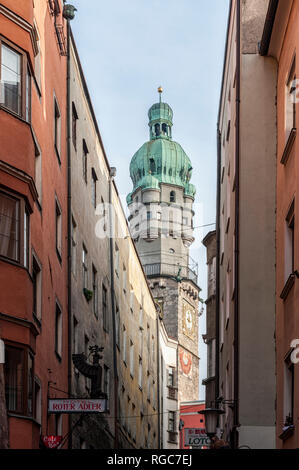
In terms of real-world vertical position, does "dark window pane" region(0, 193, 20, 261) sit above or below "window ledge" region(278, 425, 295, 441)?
above

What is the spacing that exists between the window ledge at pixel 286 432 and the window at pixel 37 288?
610 centimetres

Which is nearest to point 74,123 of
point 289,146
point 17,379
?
point 289,146

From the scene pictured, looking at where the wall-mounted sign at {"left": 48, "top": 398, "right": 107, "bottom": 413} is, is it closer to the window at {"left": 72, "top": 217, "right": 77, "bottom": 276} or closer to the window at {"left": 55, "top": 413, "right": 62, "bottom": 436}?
the window at {"left": 55, "top": 413, "right": 62, "bottom": 436}

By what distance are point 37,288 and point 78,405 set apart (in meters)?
3.17

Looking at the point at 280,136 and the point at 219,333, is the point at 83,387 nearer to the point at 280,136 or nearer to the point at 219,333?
the point at 219,333

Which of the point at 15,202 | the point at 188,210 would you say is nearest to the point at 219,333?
the point at 15,202

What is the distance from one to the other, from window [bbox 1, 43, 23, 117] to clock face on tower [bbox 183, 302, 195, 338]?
3756 inches

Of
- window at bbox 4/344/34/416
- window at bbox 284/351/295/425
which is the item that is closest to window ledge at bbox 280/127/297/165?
window at bbox 284/351/295/425

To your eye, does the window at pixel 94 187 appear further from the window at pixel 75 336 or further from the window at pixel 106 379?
the window at pixel 75 336

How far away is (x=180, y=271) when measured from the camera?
119 meters

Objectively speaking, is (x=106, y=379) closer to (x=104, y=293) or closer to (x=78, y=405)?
(x=104, y=293)

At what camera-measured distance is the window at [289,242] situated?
18.4 meters

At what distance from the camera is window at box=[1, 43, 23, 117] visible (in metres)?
19.0

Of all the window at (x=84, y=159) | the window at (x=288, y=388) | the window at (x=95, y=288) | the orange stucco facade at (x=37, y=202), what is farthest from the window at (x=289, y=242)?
the window at (x=95, y=288)
